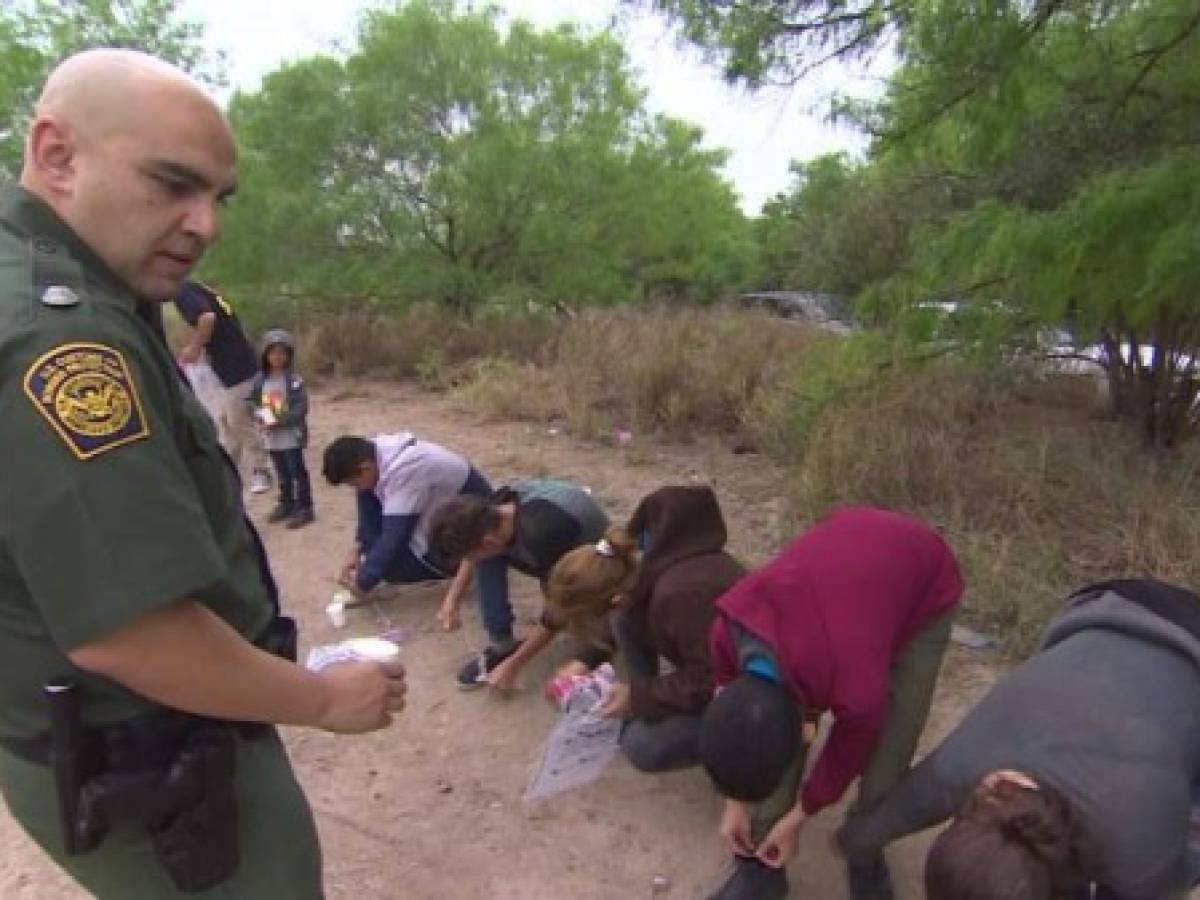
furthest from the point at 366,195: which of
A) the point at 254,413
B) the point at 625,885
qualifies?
the point at 625,885

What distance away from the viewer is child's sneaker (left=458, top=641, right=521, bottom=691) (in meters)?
3.73

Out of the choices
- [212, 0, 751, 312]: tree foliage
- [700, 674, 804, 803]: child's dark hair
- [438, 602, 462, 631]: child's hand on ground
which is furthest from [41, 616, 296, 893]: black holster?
[212, 0, 751, 312]: tree foliage

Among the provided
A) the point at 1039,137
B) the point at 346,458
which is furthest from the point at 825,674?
the point at 1039,137

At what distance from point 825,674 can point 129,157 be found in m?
1.68

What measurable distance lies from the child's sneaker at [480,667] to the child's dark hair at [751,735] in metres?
1.76

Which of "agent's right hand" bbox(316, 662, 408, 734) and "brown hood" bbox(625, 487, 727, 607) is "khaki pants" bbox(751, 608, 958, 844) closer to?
"brown hood" bbox(625, 487, 727, 607)

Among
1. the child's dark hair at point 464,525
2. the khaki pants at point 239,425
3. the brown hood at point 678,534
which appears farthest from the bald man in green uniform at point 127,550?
the khaki pants at point 239,425

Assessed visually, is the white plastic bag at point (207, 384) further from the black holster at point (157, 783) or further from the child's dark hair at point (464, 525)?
the black holster at point (157, 783)

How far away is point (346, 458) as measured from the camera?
14.0 ft

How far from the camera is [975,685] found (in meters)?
3.41

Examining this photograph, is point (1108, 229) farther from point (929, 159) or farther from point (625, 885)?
point (625, 885)

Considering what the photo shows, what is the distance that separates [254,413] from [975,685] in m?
4.60

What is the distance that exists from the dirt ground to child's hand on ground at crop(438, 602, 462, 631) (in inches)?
2.7

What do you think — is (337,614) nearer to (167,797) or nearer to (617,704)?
(617,704)
